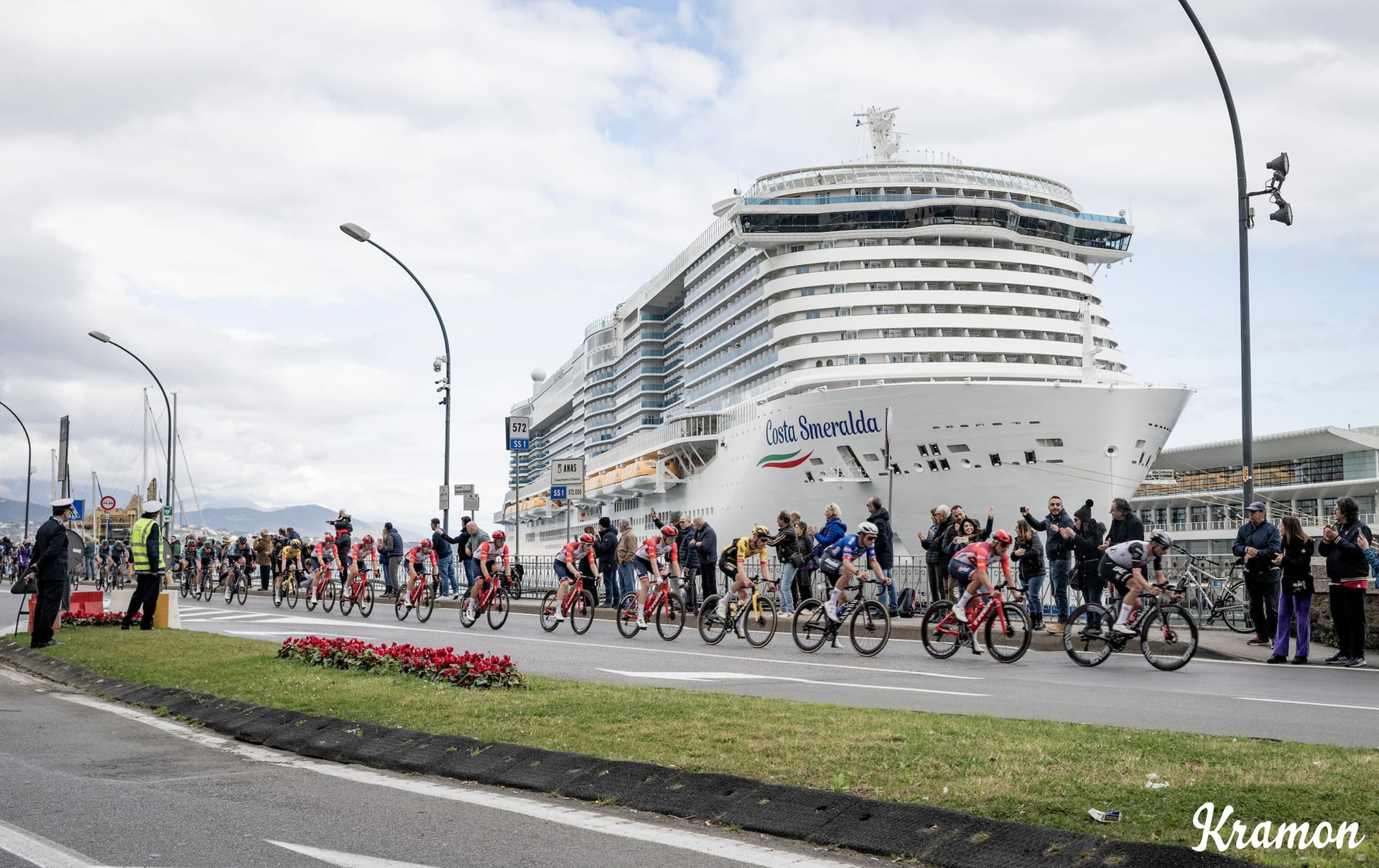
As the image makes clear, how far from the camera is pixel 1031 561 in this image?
659 inches

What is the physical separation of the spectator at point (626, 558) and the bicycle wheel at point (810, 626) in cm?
420

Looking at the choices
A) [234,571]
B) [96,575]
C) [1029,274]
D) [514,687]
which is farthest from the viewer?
[96,575]

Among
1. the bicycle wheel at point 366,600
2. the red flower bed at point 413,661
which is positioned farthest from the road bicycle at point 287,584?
the red flower bed at point 413,661

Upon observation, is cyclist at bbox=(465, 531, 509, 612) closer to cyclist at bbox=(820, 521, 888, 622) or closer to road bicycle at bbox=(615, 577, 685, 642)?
road bicycle at bbox=(615, 577, 685, 642)

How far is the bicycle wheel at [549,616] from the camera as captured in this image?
62.9 feet

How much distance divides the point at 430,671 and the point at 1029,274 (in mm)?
31970

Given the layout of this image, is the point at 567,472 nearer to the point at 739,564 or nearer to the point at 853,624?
the point at 739,564

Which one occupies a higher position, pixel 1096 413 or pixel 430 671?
pixel 1096 413

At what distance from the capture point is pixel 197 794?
19.9ft

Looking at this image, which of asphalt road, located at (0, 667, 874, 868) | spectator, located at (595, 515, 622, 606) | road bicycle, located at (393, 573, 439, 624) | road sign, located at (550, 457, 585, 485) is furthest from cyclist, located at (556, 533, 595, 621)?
asphalt road, located at (0, 667, 874, 868)

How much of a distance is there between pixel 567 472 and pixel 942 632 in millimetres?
17069

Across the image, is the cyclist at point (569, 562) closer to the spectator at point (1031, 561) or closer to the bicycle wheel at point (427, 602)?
the bicycle wheel at point (427, 602)

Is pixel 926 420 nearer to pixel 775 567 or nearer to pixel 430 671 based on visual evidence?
pixel 775 567

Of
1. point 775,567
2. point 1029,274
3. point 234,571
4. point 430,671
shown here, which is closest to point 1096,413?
point 1029,274
